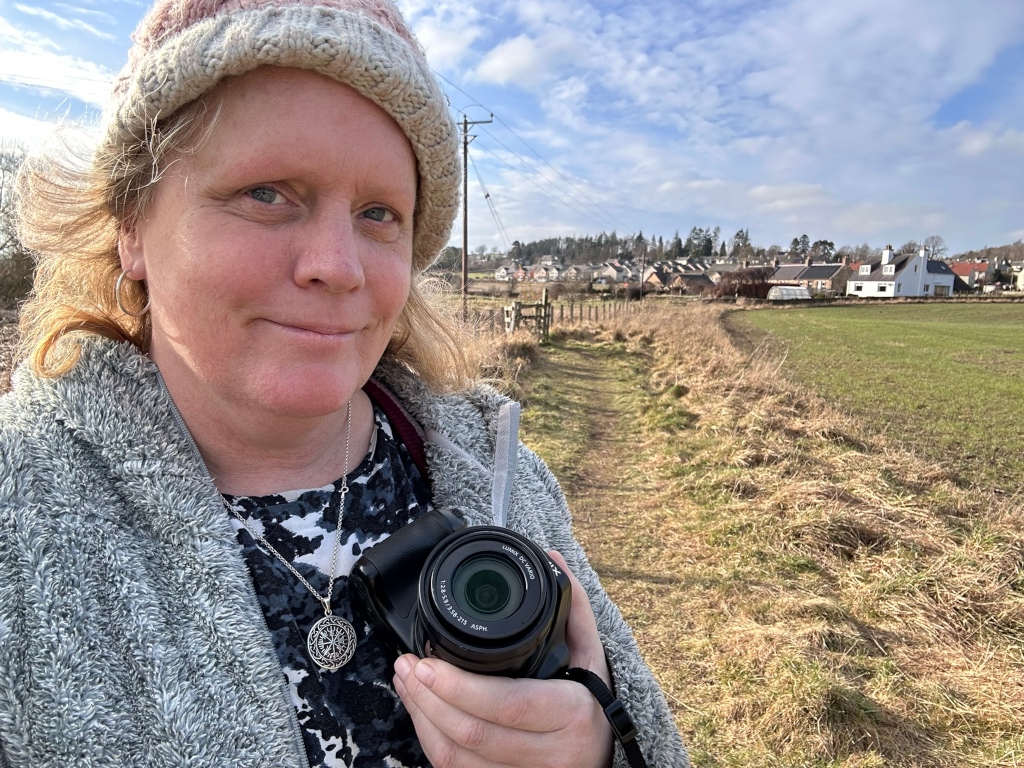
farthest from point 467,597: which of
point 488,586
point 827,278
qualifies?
point 827,278

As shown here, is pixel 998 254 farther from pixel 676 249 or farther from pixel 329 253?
pixel 329 253

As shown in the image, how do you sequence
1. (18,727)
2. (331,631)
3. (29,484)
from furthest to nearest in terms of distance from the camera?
1. (331,631)
2. (29,484)
3. (18,727)

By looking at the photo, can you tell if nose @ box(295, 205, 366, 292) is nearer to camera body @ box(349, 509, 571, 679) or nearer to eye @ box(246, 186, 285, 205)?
eye @ box(246, 186, 285, 205)

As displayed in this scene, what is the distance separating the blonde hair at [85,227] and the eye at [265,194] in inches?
4.8

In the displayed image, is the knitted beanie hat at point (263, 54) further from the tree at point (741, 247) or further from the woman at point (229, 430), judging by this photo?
the tree at point (741, 247)

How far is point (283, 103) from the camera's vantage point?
3.32ft

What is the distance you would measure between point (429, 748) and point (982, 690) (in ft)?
13.4

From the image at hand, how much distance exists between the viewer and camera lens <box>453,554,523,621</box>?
1057 millimetres

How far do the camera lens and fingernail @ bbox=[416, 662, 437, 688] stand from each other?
0.39ft

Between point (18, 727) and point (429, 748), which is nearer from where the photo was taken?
point (18, 727)

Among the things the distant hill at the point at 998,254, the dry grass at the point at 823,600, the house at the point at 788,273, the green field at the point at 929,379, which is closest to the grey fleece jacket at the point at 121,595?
the dry grass at the point at 823,600

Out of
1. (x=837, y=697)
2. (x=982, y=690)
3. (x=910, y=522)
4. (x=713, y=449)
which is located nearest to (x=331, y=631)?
(x=837, y=697)

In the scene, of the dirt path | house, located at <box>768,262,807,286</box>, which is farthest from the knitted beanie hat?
house, located at <box>768,262,807,286</box>

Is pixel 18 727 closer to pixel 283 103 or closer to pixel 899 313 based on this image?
pixel 283 103
